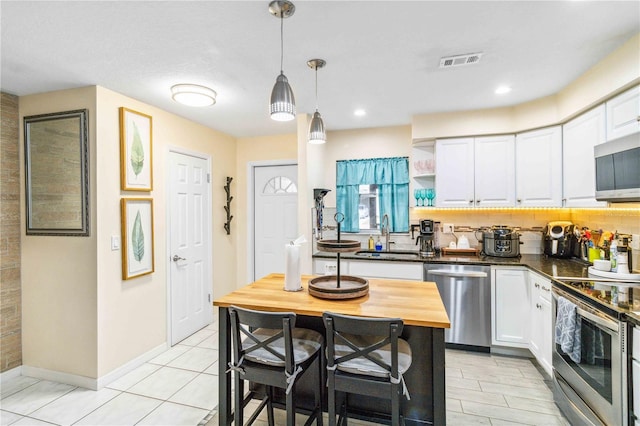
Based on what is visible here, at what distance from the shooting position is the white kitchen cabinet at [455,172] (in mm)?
3559

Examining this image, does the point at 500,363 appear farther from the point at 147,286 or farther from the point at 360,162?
the point at 147,286

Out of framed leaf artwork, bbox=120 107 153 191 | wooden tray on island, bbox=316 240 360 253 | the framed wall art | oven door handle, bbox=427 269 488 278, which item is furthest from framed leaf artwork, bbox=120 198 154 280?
oven door handle, bbox=427 269 488 278

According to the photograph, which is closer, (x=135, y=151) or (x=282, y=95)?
(x=282, y=95)

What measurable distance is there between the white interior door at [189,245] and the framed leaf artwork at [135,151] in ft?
1.16

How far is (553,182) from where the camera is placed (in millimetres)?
3143

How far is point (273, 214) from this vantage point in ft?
15.1

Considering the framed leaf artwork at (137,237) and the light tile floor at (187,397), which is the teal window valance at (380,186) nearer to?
the light tile floor at (187,397)

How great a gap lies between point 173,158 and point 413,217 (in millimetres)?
2950

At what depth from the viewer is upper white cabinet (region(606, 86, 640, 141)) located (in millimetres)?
2087

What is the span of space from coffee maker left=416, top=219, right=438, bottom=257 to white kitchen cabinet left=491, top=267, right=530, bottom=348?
0.68 m

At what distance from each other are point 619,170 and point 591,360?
1.23m

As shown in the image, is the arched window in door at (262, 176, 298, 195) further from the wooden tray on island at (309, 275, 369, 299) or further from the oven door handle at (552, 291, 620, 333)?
the oven door handle at (552, 291, 620, 333)

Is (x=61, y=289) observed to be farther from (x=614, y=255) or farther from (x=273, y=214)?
(x=614, y=255)

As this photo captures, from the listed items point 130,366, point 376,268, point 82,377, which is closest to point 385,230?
point 376,268
